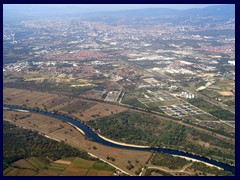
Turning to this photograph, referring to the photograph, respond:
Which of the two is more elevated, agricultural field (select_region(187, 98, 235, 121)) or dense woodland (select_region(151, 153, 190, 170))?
agricultural field (select_region(187, 98, 235, 121))

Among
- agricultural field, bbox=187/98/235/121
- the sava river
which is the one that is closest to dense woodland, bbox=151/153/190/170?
the sava river

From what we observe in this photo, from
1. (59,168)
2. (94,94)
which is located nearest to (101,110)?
(94,94)

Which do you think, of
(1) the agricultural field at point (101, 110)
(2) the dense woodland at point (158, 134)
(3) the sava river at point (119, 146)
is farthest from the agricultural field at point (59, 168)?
(1) the agricultural field at point (101, 110)

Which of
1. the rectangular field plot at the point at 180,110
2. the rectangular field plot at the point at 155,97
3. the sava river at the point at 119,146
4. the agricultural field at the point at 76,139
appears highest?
the rectangular field plot at the point at 155,97

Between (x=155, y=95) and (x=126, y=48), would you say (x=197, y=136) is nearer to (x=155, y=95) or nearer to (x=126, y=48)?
(x=155, y=95)

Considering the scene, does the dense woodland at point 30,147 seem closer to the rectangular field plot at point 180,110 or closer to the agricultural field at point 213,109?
the rectangular field plot at point 180,110

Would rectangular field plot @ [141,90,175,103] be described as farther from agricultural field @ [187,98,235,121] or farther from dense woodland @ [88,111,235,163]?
dense woodland @ [88,111,235,163]

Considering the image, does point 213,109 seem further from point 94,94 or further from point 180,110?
point 94,94

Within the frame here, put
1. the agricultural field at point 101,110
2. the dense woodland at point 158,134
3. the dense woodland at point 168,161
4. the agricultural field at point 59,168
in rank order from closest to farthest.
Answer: the agricultural field at point 59,168
the dense woodland at point 168,161
the dense woodland at point 158,134
the agricultural field at point 101,110

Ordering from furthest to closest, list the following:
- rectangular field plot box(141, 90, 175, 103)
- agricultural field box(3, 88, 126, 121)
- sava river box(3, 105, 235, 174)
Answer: rectangular field plot box(141, 90, 175, 103)
agricultural field box(3, 88, 126, 121)
sava river box(3, 105, 235, 174)
